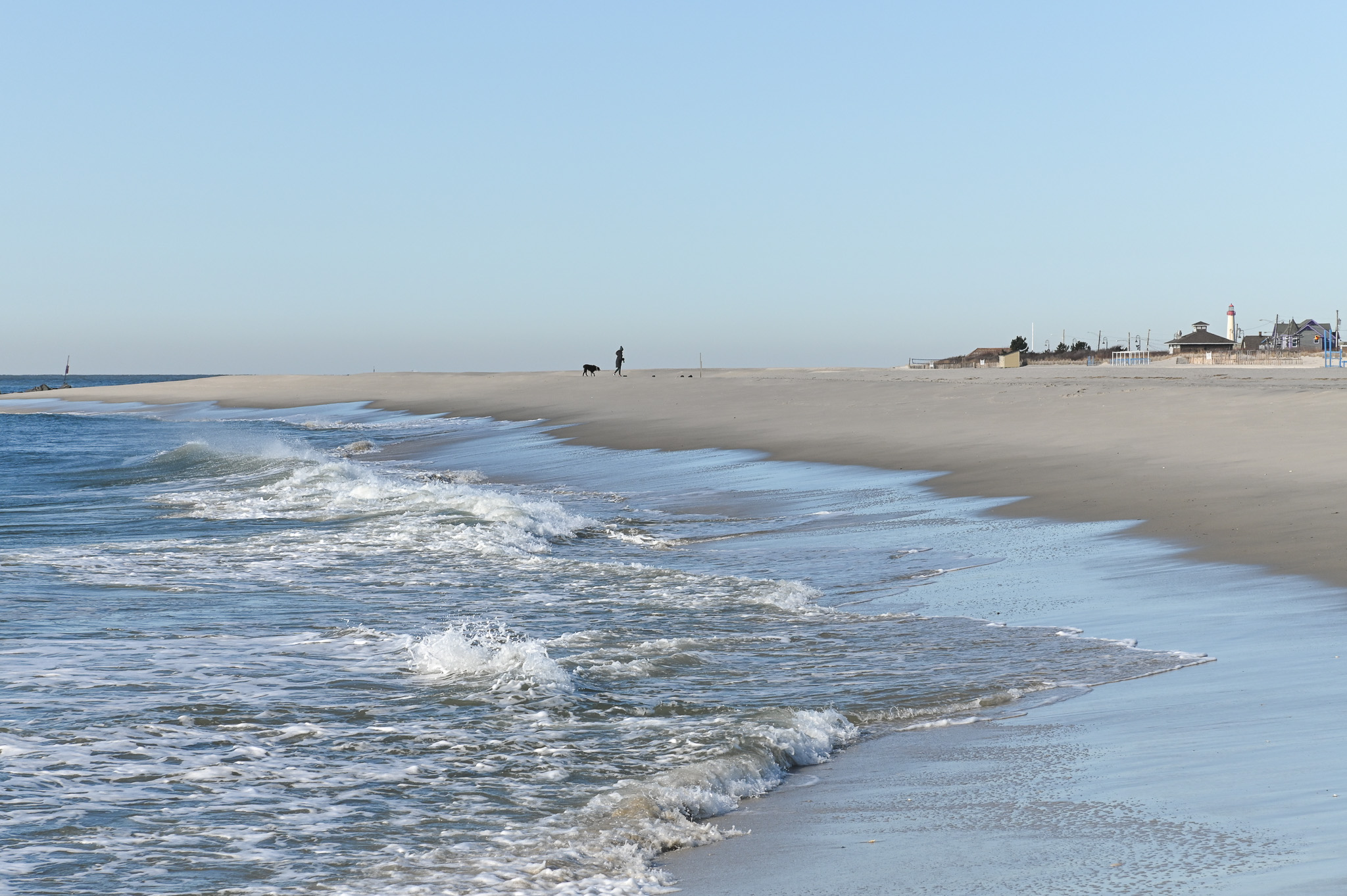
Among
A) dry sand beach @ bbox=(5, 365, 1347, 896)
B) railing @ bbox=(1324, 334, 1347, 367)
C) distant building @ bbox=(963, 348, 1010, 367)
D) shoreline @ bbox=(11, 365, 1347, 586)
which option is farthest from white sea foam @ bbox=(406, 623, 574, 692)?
distant building @ bbox=(963, 348, 1010, 367)

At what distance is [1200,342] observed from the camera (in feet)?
351

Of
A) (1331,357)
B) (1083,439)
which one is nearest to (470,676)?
(1083,439)

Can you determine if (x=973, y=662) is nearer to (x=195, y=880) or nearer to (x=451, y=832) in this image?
(x=451, y=832)

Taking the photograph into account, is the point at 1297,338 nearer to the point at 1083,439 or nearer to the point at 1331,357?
the point at 1331,357

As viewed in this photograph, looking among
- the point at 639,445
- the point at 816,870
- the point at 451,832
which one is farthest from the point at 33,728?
the point at 639,445

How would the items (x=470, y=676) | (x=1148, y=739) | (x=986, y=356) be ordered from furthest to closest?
(x=986, y=356) < (x=470, y=676) < (x=1148, y=739)

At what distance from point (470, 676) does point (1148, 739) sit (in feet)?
13.0

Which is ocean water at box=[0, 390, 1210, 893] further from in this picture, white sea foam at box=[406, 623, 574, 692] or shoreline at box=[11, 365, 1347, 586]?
shoreline at box=[11, 365, 1347, 586]

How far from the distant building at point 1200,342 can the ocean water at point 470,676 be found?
97.8m

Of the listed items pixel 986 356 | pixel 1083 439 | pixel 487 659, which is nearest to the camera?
pixel 487 659

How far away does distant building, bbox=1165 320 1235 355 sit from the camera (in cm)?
10419

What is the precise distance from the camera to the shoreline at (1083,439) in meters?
11.7

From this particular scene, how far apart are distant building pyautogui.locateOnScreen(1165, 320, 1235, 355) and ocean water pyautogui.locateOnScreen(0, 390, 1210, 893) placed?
9777 cm

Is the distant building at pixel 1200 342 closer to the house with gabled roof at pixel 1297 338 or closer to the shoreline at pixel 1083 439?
the house with gabled roof at pixel 1297 338
